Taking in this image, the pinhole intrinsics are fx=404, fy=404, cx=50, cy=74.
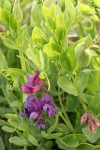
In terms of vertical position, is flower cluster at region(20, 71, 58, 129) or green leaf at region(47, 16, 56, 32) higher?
green leaf at region(47, 16, 56, 32)

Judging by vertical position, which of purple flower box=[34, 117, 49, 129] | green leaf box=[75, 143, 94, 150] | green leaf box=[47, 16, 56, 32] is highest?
green leaf box=[47, 16, 56, 32]

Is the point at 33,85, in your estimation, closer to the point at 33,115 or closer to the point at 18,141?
the point at 33,115

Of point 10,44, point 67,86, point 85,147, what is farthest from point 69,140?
point 10,44

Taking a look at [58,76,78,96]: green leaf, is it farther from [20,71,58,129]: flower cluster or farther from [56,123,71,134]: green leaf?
[56,123,71,134]: green leaf

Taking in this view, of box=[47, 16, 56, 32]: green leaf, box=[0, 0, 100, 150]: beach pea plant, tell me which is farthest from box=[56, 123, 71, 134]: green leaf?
box=[47, 16, 56, 32]: green leaf

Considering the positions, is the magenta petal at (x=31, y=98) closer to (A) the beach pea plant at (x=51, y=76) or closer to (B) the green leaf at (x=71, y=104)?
(A) the beach pea plant at (x=51, y=76)

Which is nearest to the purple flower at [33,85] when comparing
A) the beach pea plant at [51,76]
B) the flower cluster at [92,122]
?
the beach pea plant at [51,76]
